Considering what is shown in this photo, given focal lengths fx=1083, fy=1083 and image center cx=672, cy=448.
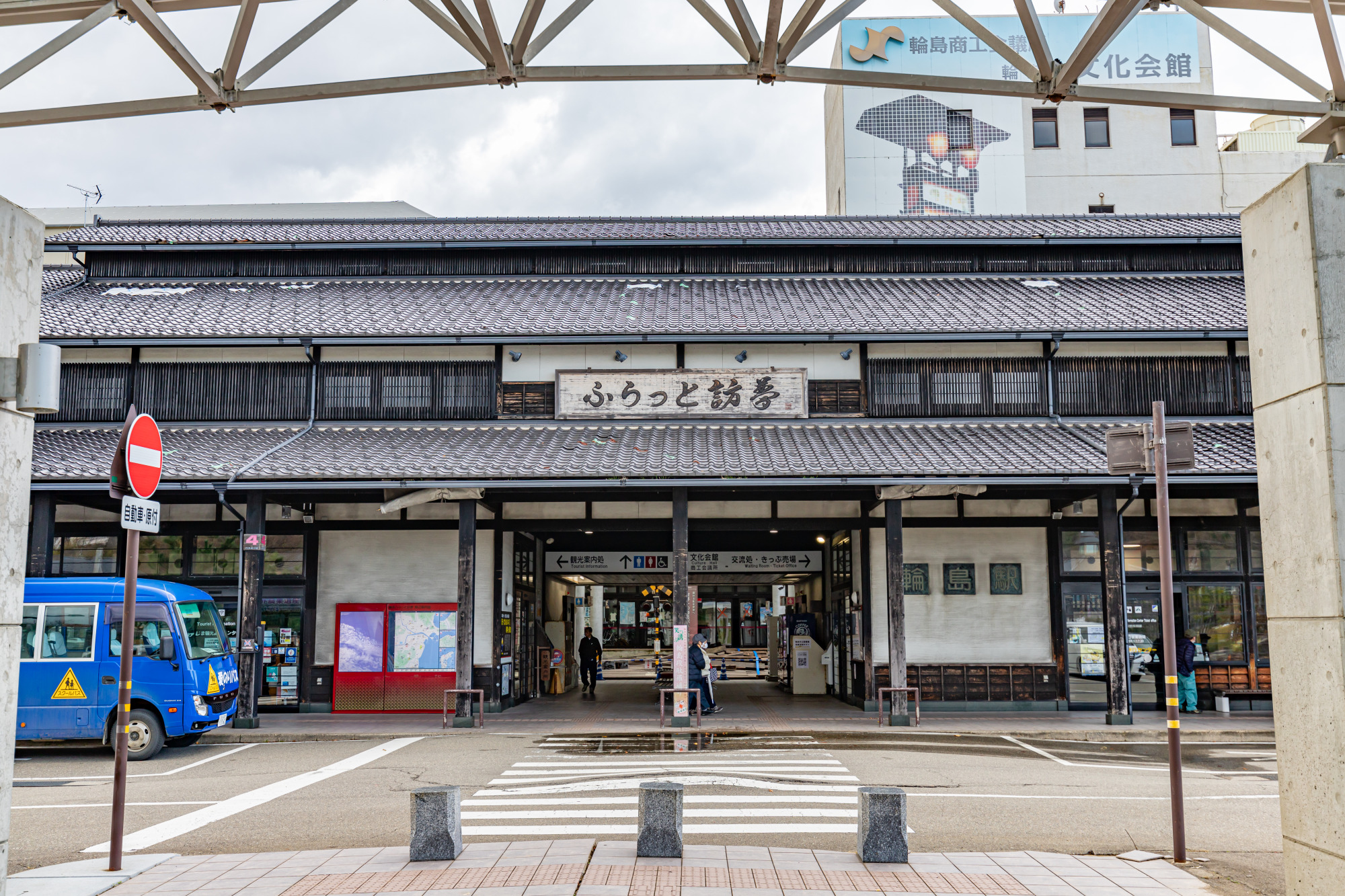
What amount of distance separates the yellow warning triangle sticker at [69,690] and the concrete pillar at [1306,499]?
1432 centimetres

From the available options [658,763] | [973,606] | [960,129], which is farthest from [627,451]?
[960,129]

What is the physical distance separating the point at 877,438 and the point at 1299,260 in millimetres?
13460

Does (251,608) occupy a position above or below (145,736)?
above

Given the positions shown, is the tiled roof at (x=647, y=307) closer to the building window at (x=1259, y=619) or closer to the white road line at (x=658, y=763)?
the building window at (x=1259, y=619)

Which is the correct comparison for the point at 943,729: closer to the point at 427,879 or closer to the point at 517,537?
the point at 517,537

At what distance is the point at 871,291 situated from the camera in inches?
883

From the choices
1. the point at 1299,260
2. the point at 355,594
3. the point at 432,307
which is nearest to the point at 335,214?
the point at 432,307

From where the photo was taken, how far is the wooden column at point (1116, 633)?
17.2m

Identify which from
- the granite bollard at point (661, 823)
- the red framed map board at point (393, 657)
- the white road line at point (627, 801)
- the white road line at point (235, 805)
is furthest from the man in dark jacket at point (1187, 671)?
the granite bollard at point (661, 823)

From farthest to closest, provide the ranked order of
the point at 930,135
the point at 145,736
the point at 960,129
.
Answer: the point at 930,135, the point at 960,129, the point at 145,736

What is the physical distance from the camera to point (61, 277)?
80.6 feet

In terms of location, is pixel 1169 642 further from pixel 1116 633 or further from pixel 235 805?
pixel 1116 633

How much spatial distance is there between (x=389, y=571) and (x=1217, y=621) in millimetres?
15349

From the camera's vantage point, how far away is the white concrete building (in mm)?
41250
